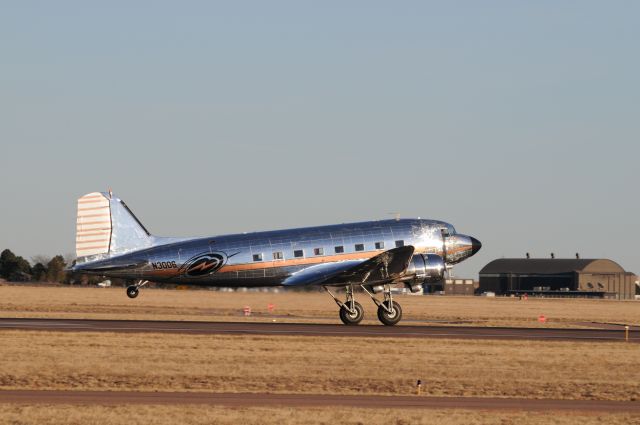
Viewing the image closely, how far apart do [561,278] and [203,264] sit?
470 ft

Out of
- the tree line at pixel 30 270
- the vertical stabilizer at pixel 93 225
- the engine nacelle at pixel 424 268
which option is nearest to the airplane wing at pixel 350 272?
the engine nacelle at pixel 424 268

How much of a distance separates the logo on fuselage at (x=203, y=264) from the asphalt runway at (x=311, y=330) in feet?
8.40

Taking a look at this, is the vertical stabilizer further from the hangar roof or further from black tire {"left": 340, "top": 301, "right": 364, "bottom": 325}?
the hangar roof

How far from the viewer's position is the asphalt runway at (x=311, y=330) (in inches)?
1785

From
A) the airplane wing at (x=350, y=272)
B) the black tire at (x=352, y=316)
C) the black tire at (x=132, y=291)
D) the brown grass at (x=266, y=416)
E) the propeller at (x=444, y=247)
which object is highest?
the propeller at (x=444, y=247)

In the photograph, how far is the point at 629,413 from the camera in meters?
25.1

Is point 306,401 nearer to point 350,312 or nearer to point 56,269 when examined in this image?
point 350,312

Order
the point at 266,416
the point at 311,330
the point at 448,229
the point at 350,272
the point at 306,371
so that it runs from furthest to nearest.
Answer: the point at 448,229 → the point at 350,272 → the point at 311,330 → the point at 306,371 → the point at 266,416

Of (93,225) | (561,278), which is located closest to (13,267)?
(561,278)

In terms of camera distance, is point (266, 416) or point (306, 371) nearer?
point (266, 416)

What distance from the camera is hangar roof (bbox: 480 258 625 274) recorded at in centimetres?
18600

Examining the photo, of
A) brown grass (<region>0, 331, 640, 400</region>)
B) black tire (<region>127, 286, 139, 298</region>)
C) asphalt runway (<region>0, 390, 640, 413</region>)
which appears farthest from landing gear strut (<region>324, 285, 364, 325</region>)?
asphalt runway (<region>0, 390, 640, 413</region>)

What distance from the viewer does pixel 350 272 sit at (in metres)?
49.9

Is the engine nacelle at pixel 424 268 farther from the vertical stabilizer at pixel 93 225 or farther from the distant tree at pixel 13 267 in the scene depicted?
the distant tree at pixel 13 267
